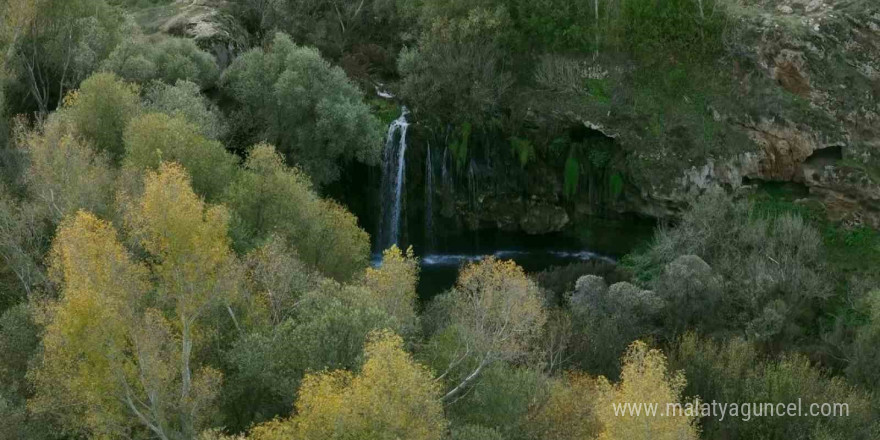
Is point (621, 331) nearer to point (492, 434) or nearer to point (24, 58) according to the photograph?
point (492, 434)

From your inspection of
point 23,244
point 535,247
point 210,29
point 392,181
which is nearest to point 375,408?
point 23,244

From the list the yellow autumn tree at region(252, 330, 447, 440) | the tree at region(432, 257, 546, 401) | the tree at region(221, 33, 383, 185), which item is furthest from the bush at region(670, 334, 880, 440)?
the tree at region(221, 33, 383, 185)

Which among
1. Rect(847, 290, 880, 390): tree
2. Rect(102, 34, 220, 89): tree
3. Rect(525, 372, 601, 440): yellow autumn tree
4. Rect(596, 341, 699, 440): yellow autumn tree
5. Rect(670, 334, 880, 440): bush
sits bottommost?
Rect(847, 290, 880, 390): tree

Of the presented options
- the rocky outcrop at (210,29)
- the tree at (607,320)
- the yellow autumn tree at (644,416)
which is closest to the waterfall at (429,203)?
the tree at (607,320)

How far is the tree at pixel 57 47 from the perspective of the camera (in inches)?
1321

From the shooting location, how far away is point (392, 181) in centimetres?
4153

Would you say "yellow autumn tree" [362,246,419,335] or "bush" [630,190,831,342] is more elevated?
"yellow autumn tree" [362,246,419,335]

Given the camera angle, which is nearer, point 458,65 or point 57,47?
point 57,47

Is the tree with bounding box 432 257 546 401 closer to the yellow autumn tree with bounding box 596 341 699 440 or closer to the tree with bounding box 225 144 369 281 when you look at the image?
the yellow autumn tree with bounding box 596 341 699 440

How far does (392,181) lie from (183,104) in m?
13.9

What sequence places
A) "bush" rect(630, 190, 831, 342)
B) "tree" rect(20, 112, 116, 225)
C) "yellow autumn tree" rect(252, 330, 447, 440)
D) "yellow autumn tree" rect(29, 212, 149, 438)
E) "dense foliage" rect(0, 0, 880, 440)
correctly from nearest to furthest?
"yellow autumn tree" rect(252, 330, 447, 440), "yellow autumn tree" rect(29, 212, 149, 438), "dense foliage" rect(0, 0, 880, 440), "tree" rect(20, 112, 116, 225), "bush" rect(630, 190, 831, 342)

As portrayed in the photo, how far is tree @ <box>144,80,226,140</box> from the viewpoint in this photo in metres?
30.1

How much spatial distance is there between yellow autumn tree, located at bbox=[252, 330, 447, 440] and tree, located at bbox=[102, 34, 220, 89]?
22501 millimetres

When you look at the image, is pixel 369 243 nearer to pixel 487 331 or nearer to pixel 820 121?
pixel 487 331
